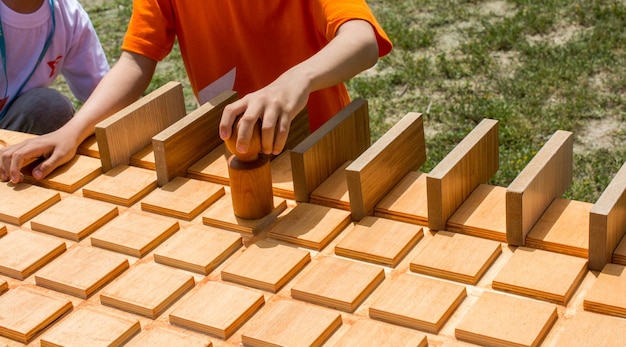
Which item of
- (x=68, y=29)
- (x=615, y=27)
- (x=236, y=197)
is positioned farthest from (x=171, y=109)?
(x=615, y=27)

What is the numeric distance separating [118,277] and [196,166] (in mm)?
427

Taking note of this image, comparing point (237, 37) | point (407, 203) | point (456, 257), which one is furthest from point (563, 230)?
point (237, 37)

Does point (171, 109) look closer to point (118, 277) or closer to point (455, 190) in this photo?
point (118, 277)

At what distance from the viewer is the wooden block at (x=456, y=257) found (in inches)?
59.1

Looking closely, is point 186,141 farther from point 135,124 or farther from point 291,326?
point 291,326

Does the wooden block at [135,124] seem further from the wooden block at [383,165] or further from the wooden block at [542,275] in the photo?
the wooden block at [542,275]

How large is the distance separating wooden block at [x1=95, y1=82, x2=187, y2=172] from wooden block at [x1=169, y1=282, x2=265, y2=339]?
0.58 metres

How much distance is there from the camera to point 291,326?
1.40 metres

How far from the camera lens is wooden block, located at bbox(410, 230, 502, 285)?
150 cm

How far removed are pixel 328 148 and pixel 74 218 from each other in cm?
54

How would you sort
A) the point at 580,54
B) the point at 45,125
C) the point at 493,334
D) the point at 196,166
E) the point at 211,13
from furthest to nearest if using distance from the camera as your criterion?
the point at 580,54 → the point at 45,125 → the point at 211,13 → the point at 196,166 → the point at 493,334

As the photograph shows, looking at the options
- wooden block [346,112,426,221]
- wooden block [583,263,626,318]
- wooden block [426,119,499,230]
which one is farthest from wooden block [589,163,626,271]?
wooden block [346,112,426,221]

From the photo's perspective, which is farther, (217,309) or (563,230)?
(563,230)

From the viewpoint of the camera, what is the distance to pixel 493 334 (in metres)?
1.33
